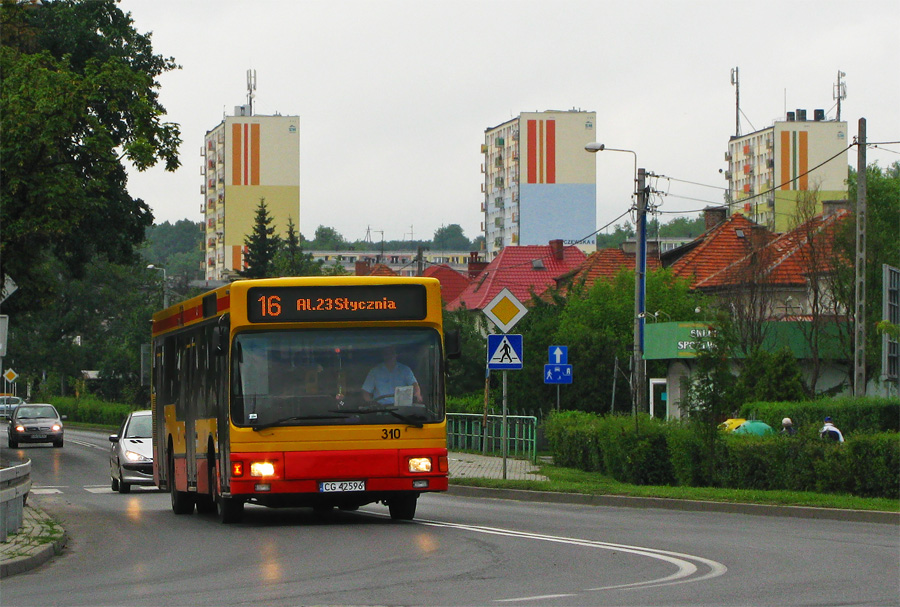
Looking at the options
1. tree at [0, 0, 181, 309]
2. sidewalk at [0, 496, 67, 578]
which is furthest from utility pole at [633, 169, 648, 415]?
sidewalk at [0, 496, 67, 578]

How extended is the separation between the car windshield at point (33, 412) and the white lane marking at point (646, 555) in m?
39.3

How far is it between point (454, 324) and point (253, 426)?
1444 inches

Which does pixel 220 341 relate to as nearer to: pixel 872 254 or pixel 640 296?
pixel 640 296

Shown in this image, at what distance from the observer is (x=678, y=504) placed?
66.2ft

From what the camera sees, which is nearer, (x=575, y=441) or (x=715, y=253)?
(x=575, y=441)

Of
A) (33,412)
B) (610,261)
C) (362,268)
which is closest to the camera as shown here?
(33,412)

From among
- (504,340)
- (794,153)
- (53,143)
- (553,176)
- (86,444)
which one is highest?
(794,153)

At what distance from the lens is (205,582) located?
36.5ft

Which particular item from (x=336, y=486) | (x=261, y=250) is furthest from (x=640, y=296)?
(x=261, y=250)

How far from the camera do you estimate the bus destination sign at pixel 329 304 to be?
52.2 ft

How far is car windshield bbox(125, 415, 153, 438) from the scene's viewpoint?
2841cm

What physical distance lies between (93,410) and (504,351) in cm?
5999

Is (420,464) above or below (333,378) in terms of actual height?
below

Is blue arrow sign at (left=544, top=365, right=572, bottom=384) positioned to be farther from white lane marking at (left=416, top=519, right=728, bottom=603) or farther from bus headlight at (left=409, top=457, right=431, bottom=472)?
bus headlight at (left=409, top=457, right=431, bottom=472)
